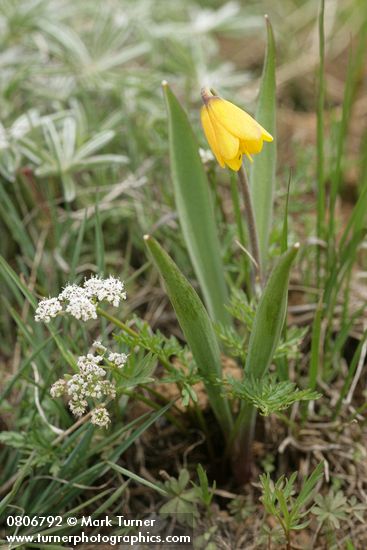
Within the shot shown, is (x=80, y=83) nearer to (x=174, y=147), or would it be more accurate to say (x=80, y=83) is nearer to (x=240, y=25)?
(x=240, y=25)

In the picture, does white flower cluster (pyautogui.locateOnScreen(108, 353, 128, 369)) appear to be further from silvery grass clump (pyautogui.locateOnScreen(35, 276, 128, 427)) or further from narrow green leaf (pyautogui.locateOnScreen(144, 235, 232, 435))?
narrow green leaf (pyautogui.locateOnScreen(144, 235, 232, 435))

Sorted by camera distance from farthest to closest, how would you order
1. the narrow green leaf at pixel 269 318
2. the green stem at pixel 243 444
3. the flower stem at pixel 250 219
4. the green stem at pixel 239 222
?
1. the green stem at pixel 239 222
2. the green stem at pixel 243 444
3. the flower stem at pixel 250 219
4. the narrow green leaf at pixel 269 318

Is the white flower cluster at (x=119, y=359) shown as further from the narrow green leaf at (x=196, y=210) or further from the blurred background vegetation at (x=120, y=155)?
the narrow green leaf at (x=196, y=210)

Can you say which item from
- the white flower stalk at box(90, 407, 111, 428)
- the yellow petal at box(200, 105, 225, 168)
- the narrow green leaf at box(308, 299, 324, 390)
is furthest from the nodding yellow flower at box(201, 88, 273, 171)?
the white flower stalk at box(90, 407, 111, 428)

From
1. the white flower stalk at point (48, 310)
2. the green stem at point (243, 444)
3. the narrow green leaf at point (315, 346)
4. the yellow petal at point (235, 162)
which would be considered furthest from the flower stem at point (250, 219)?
the white flower stalk at point (48, 310)

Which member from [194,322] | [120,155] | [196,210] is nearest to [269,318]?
[194,322]

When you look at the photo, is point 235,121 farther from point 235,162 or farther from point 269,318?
point 269,318
